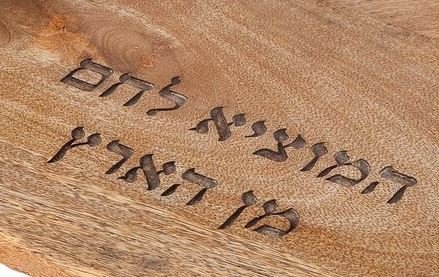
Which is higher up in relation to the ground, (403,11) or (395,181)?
(403,11)

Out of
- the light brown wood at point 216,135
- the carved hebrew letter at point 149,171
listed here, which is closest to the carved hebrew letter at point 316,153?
the light brown wood at point 216,135

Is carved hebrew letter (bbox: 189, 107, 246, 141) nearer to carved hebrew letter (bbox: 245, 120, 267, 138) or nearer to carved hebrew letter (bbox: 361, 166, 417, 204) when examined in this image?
carved hebrew letter (bbox: 245, 120, 267, 138)

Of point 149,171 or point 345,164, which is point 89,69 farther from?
point 345,164

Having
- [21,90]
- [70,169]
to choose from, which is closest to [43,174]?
[70,169]

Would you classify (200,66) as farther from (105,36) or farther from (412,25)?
(412,25)

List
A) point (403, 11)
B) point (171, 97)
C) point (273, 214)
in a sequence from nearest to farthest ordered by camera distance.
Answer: point (273, 214), point (171, 97), point (403, 11)

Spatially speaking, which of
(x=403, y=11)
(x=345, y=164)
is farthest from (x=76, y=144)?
(x=403, y=11)

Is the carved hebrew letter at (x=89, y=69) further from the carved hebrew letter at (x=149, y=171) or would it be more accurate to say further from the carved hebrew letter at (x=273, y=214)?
the carved hebrew letter at (x=273, y=214)
